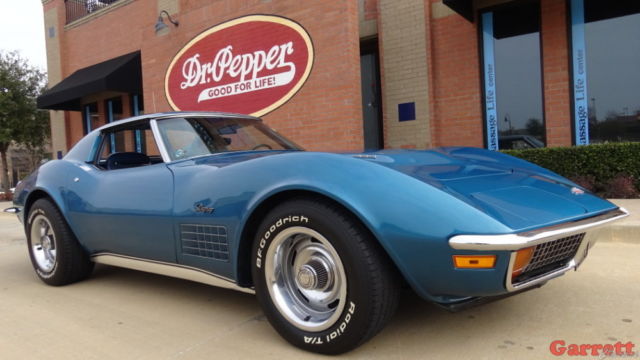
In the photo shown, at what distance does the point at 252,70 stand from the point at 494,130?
4.75 m

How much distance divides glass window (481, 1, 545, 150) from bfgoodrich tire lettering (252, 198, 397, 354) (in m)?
7.00

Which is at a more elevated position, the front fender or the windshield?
the windshield

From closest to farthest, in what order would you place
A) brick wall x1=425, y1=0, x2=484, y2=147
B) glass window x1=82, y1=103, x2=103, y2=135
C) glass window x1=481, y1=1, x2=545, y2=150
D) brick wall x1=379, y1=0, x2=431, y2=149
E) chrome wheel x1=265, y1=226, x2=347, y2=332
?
chrome wheel x1=265, y1=226, x2=347, y2=332 < glass window x1=481, y1=1, x2=545, y2=150 < brick wall x1=425, y1=0, x2=484, y2=147 < brick wall x1=379, y1=0, x2=431, y2=149 < glass window x1=82, y1=103, x2=103, y2=135

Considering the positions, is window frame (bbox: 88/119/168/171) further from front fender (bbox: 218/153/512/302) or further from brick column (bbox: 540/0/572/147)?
brick column (bbox: 540/0/572/147)

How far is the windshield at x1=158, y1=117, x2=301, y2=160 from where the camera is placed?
3.16 metres

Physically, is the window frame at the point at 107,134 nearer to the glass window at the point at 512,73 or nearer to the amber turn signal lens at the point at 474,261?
the amber turn signal lens at the point at 474,261

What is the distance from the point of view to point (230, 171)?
261cm

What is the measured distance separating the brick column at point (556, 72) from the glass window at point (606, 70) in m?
0.13

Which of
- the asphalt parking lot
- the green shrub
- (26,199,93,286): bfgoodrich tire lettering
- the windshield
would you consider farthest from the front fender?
the green shrub

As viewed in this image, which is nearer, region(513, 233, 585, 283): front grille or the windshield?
region(513, 233, 585, 283): front grille

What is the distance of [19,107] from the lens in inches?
671

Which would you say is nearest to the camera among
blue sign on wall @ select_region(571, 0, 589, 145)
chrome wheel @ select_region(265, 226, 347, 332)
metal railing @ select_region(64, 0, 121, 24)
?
chrome wheel @ select_region(265, 226, 347, 332)

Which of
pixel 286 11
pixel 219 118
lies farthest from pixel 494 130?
pixel 219 118

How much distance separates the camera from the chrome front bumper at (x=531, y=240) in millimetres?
1810
